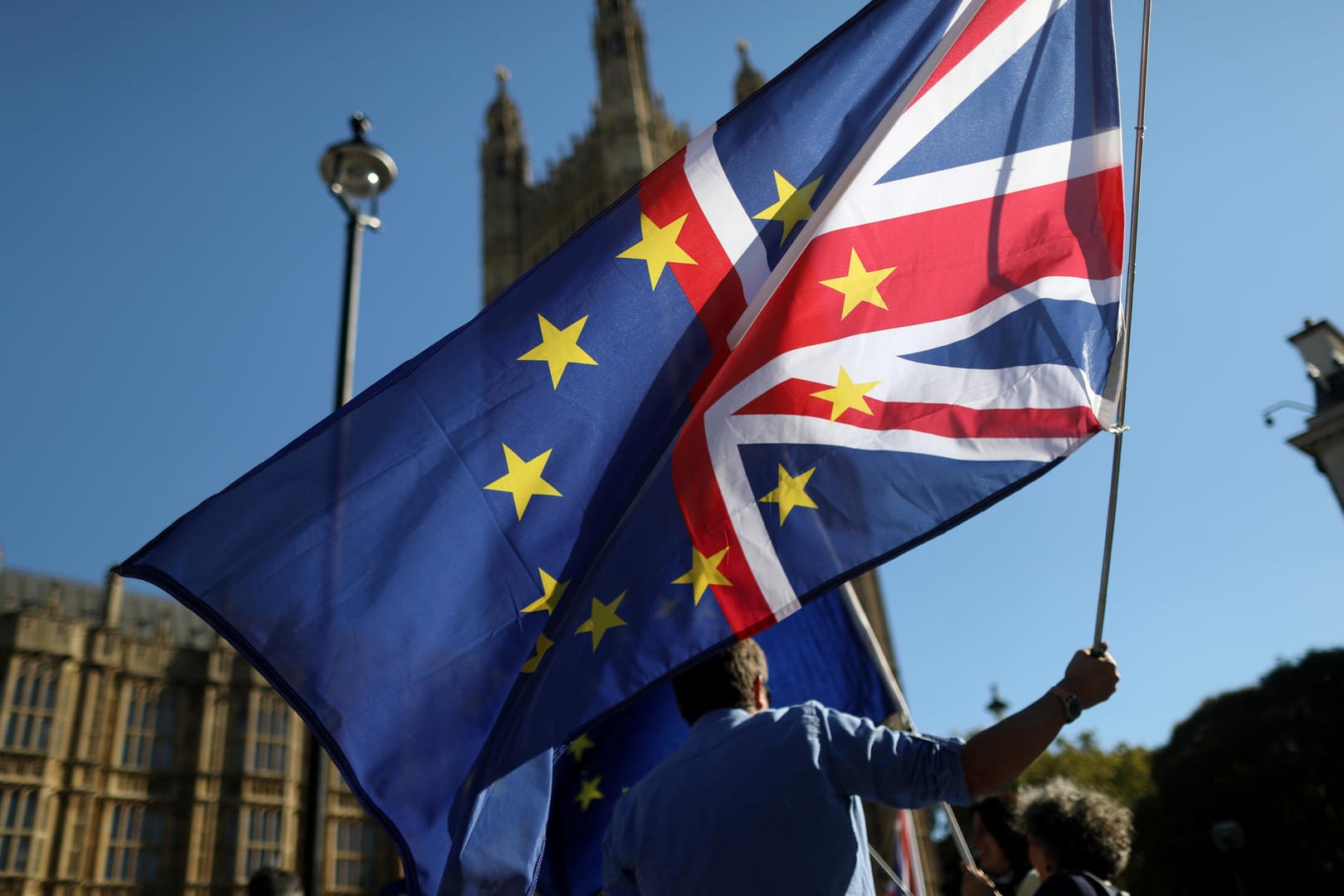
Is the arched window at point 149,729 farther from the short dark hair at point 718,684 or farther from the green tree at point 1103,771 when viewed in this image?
the short dark hair at point 718,684

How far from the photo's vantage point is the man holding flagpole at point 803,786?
173 centimetres

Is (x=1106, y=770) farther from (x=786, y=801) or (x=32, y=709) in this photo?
(x=786, y=801)

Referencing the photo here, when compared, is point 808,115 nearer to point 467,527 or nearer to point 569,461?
point 569,461

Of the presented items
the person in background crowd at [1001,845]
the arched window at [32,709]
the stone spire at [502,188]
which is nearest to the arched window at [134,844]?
the arched window at [32,709]

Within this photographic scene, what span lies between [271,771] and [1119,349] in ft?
107

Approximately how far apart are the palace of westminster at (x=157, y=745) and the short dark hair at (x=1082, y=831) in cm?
2584

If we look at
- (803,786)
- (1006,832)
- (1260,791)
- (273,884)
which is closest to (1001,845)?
(1006,832)

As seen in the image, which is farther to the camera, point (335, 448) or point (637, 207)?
point (637, 207)

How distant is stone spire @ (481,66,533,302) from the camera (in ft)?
125

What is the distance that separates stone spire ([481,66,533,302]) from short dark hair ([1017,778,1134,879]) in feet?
114

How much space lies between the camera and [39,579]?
3275 centimetres

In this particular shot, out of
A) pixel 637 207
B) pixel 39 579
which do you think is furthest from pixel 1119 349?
pixel 39 579

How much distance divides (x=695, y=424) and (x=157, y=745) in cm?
3163

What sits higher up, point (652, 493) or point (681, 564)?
point (652, 493)
